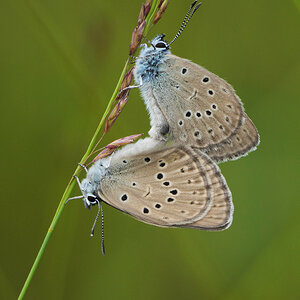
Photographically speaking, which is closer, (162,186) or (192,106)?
(162,186)

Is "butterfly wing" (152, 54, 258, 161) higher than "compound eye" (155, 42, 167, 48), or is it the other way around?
"compound eye" (155, 42, 167, 48)

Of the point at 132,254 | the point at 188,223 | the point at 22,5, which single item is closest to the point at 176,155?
the point at 188,223

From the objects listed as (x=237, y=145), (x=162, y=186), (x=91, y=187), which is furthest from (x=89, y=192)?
(x=237, y=145)

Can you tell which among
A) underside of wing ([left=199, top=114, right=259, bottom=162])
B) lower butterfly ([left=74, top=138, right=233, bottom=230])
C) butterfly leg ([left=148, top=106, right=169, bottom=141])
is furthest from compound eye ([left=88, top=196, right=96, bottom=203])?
underside of wing ([left=199, top=114, right=259, bottom=162])

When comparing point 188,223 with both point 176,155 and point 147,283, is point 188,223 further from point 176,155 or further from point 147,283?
point 147,283

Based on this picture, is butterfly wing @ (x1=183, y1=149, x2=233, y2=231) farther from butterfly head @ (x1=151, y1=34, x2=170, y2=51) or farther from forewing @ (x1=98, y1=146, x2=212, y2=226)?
butterfly head @ (x1=151, y1=34, x2=170, y2=51)

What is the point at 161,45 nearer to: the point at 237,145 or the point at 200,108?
the point at 200,108
